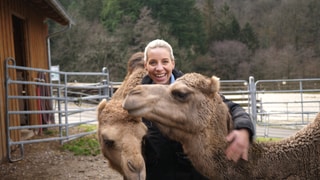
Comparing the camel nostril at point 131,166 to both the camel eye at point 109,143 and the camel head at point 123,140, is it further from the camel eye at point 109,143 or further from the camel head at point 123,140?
the camel eye at point 109,143

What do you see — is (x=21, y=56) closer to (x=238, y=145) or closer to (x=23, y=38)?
(x=23, y=38)

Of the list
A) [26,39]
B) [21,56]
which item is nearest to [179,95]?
[26,39]

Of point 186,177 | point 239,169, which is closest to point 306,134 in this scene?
point 239,169

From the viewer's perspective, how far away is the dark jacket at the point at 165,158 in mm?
3312

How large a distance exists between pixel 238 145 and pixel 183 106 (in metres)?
0.51

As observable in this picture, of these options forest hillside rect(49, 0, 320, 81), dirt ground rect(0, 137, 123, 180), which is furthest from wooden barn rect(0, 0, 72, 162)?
forest hillside rect(49, 0, 320, 81)

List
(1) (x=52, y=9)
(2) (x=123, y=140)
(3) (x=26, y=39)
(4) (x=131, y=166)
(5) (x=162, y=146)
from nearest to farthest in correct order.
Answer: (4) (x=131, y=166)
(2) (x=123, y=140)
(5) (x=162, y=146)
(3) (x=26, y=39)
(1) (x=52, y=9)

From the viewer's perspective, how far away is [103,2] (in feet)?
151

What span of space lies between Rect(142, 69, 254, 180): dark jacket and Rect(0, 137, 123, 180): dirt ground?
4.37m

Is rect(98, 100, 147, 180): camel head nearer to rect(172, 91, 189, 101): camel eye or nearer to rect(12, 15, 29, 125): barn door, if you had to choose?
rect(172, 91, 189, 101): camel eye

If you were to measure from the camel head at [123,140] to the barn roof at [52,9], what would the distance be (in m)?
7.45

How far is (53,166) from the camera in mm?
7953

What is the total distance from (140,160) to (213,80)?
2.77ft

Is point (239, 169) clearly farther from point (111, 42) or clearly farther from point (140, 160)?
point (111, 42)
